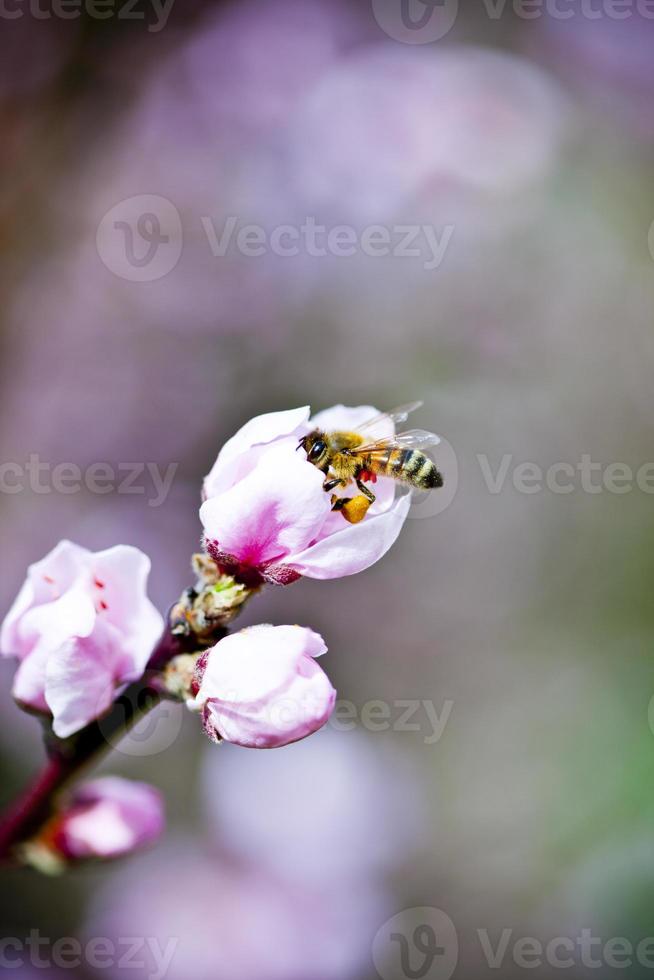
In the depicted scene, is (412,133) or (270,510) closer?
(270,510)

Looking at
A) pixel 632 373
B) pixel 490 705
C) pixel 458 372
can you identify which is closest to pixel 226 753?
pixel 490 705

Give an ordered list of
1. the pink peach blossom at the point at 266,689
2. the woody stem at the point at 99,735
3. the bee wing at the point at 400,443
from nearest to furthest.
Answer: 1. the pink peach blossom at the point at 266,689
2. the woody stem at the point at 99,735
3. the bee wing at the point at 400,443

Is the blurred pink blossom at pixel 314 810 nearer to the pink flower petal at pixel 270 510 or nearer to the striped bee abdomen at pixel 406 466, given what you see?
the striped bee abdomen at pixel 406 466

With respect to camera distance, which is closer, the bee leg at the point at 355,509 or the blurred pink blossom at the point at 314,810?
the bee leg at the point at 355,509

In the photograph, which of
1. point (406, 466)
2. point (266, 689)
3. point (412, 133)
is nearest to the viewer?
point (266, 689)

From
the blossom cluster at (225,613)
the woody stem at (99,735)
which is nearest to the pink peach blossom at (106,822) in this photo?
the woody stem at (99,735)

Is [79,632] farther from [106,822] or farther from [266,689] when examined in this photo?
[106,822]

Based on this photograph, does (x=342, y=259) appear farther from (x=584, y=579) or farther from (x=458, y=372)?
(x=584, y=579)

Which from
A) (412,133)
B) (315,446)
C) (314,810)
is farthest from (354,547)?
(412,133)
